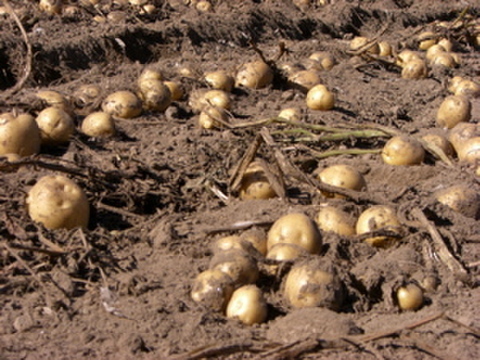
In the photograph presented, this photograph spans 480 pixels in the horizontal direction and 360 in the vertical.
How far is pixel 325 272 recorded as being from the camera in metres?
2.77

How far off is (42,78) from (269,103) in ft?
8.97

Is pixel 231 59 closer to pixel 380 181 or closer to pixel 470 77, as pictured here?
pixel 470 77

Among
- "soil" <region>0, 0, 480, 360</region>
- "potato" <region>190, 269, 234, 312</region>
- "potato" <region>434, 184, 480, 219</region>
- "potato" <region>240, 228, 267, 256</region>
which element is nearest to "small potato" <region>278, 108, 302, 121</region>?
"soil" <region>0, 0, 480, 360</region>

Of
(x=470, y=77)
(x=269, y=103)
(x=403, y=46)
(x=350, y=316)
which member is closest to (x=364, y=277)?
(x=350, y=316)

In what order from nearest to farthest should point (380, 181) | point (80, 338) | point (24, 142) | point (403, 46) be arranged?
point (80, 338) < point (24, 142) < point (380, 181) < point (403, 46)

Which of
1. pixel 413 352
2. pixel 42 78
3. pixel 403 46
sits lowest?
pixel 403 46

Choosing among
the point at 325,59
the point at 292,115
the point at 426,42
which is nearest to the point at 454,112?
the point at 292,115

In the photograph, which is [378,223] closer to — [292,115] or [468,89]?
[292,115]

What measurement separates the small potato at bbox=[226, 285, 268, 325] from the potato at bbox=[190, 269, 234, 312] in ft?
0.13

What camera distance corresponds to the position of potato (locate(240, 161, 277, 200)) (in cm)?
381

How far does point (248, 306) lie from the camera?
8.71ft

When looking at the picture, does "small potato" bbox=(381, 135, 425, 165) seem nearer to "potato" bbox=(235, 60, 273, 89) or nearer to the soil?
the soil

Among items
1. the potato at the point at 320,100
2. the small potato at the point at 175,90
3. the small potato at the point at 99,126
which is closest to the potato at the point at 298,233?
the small potato at the point at 99,126

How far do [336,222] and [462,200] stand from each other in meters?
0.92
